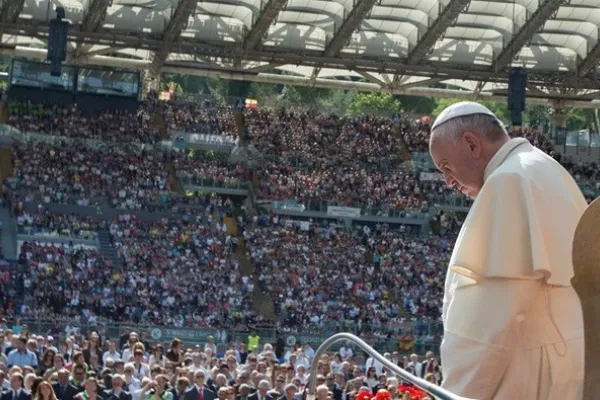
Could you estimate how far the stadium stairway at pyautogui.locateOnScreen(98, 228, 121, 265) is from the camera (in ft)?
116

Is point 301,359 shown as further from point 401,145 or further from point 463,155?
point 401,145

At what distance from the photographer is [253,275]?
3750cm

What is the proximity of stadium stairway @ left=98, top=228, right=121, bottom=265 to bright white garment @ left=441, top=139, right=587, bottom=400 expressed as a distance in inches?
1283

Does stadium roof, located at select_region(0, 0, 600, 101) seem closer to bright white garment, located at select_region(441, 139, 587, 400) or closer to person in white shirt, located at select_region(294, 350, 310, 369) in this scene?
person in white shirt, located at select_region(294, 350, 310, 369)

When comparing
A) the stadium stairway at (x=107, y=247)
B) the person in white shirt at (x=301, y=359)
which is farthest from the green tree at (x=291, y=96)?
the person in white shirt at (x=301, y=359)

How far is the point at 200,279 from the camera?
3531cm

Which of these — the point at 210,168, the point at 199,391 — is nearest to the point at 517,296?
the point at 199,391

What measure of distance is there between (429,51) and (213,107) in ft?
30.3

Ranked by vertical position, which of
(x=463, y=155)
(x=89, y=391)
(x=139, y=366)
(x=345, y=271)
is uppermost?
(x=463, y=155)

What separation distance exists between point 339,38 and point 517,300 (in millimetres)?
36231

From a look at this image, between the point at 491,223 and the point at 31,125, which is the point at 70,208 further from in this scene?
the point at 491,223

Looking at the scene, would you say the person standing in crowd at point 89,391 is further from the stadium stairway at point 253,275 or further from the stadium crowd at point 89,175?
the stadium crowd at point 89,175

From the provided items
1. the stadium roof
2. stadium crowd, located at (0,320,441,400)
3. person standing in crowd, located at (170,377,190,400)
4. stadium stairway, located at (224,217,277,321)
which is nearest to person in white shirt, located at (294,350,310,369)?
stadium crowd, located at (0,320,441,400)

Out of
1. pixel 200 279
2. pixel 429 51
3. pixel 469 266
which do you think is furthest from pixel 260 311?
pixel 469 266
